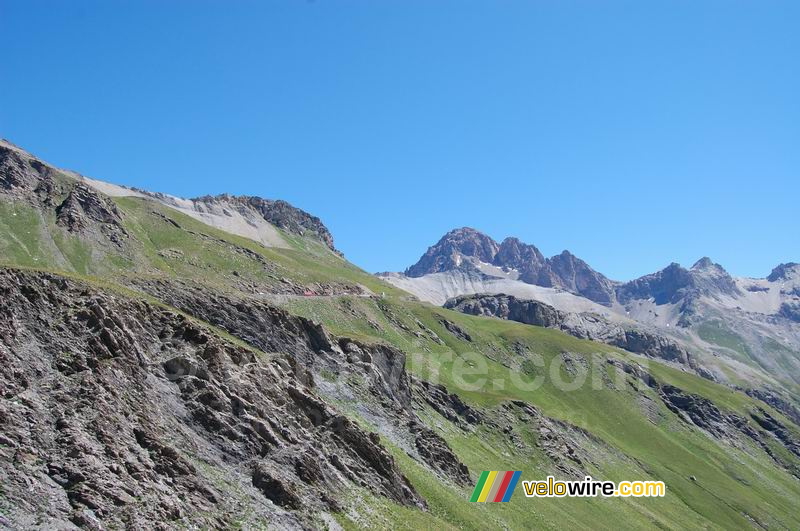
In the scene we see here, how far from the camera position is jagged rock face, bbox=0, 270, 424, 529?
31141mm

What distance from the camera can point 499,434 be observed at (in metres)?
115

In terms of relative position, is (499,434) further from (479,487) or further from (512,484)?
(479,487)

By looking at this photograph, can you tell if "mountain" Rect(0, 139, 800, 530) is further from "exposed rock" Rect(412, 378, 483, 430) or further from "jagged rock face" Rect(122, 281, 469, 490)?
"exposed rock" Rect(412, 378, 483, 430)

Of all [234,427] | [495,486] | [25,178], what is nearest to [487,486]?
[495,486]

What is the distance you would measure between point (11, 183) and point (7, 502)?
16343cm

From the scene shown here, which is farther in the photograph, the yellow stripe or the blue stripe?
the blue stripe

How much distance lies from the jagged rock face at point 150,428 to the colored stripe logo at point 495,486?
2171 cm

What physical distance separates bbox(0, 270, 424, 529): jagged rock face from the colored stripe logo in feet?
71.2

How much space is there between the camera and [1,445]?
29594 millimetres

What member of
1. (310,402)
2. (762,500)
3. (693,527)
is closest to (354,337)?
(310,402)

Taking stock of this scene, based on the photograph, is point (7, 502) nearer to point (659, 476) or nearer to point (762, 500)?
point (659, 476)

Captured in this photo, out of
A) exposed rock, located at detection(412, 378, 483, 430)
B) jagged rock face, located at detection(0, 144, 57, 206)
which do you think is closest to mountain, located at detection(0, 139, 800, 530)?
exposed rock, located at detection(412, 378, 483, 430)

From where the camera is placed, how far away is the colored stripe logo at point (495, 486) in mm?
78438

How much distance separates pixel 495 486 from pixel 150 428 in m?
60.2
